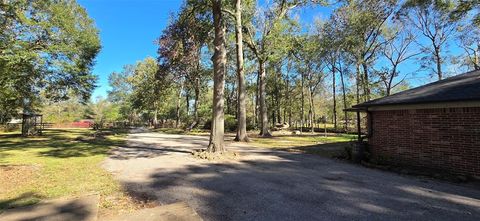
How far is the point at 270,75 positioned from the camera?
42781mm

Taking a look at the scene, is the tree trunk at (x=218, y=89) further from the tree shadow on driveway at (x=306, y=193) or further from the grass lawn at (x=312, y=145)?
the grass lawn at (x=312, y=145)

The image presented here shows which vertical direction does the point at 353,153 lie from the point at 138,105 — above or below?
below

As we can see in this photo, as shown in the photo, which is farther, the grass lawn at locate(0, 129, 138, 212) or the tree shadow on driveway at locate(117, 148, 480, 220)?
the grass lawn at locate(0, 129, 138, 212)

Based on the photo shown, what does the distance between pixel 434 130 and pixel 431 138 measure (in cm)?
26

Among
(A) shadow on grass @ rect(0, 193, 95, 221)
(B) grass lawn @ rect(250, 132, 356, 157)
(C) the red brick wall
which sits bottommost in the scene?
(A) shadow on grass @ rect(0, 193, 95, 221)

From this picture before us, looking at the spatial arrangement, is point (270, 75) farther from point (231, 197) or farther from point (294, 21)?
point (231, 197)

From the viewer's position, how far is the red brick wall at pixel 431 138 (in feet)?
23.9

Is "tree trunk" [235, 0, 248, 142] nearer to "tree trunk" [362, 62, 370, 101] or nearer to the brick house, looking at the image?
the brick house

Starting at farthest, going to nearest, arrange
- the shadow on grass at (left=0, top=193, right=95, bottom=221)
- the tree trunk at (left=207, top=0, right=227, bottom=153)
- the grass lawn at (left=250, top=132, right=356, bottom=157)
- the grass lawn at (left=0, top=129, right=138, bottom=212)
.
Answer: the grass lawn at (left=250, top=132, right=356, bottom=157)
the tree trunk at (left=207, top=0, right=227, bottom=153)
the grass lawn at (left=0, top=129, right=138, bottom=212)
the shadow on grass at (left=0, top=193, right=95, bottom=221)

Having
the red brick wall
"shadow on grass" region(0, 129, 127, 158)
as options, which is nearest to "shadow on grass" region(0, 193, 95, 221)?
"shadow on grass" region(0, 129, 127, 158)

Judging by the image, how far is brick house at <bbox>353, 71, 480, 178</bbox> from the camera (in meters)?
7.27

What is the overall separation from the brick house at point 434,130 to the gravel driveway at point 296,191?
1333 mm

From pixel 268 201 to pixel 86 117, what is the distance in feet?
300

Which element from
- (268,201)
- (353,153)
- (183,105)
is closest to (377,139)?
(353,153)
